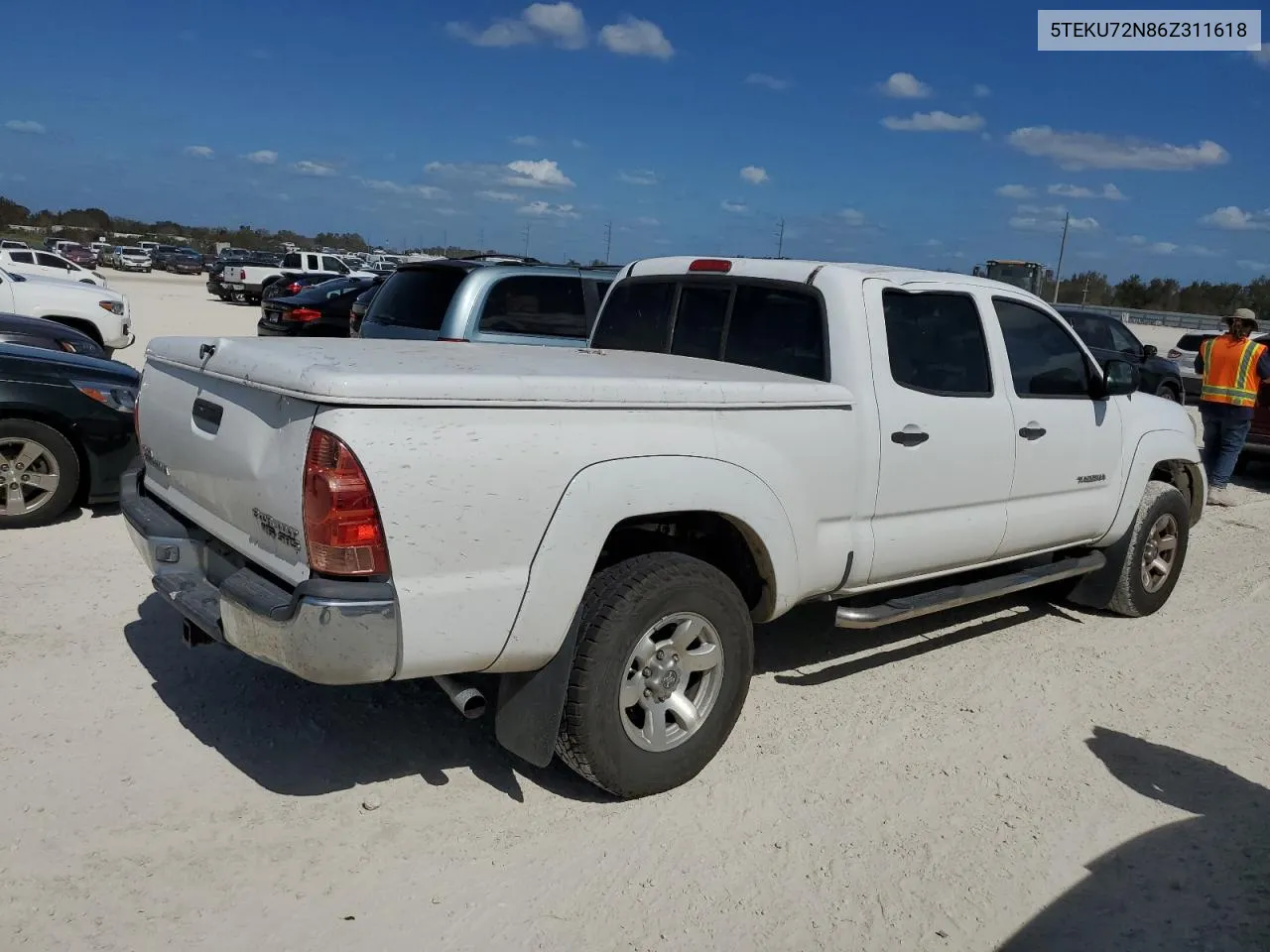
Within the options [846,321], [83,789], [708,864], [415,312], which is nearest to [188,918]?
[83,789]

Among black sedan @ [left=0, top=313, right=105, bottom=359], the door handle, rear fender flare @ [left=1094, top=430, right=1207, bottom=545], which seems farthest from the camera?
black sedan @ [left=0, top=313, right=105, bottom=359]

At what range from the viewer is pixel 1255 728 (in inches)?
186

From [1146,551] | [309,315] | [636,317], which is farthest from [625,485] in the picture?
[309,315]

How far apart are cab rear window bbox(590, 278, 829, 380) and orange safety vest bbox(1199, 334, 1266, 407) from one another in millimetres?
7390

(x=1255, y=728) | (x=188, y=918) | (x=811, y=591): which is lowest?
(x=188, y=918)

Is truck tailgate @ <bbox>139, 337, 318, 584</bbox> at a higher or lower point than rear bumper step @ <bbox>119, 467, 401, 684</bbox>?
higher

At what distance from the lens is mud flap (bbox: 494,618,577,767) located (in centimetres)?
336

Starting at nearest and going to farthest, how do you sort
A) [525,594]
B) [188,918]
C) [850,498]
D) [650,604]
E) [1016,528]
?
[188,918] < [525,594] < [650,604] < [850,498] < [1016,528]

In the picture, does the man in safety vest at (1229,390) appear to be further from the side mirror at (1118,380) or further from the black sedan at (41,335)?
the black sedan at (41,335)

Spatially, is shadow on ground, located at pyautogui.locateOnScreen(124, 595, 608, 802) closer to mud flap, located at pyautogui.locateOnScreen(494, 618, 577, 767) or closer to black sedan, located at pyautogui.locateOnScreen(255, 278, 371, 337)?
mud flap, located at pyautogui.locateOnScreen(494, 618, 577, 767)

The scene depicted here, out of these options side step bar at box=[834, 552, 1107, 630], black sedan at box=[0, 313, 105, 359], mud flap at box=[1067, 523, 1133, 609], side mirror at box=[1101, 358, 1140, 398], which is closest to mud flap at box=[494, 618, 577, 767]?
side step bar at box=[834, 552, 1107, 630]

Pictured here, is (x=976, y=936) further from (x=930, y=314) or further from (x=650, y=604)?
(x=930, y=314)

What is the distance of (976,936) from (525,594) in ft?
5.61

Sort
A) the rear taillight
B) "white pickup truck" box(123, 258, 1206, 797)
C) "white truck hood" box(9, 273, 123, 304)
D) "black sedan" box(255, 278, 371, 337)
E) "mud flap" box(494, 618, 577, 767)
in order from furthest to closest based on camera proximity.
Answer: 1. "black sedan" box(255, 278, 371, 337)
2. "white truck hood" box(9, 273, 123, 304)
3. "mud flap" box(494, 618, 577, 767)
4. "white pickup truck" box(123, 258, 1206, 797)
5. the rear taillight
